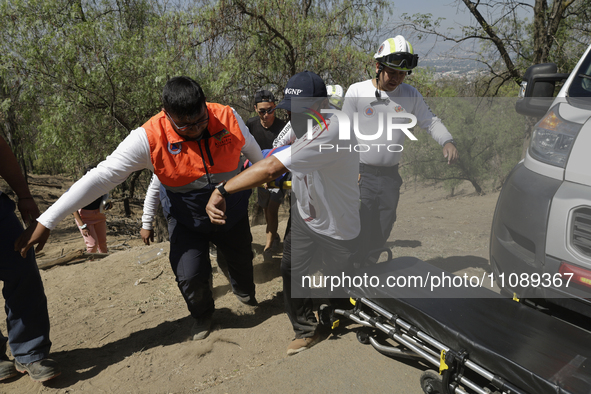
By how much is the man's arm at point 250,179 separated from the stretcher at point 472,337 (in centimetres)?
107

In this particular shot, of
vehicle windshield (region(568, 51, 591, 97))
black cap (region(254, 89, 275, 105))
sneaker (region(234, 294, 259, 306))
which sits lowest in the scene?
sneaker (region(234, 294, 259, 306))

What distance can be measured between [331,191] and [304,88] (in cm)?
76

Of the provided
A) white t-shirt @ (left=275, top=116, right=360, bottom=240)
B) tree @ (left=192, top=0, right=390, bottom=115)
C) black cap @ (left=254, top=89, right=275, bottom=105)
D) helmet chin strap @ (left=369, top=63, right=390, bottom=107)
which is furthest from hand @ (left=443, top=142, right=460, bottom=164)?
tree @ (left=192, top=0, right=390, bottom=115)

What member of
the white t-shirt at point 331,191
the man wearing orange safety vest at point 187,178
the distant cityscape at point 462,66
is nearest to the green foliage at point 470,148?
→ the white t-shirt at point 331,191

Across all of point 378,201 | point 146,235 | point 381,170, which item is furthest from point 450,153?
point 146,235

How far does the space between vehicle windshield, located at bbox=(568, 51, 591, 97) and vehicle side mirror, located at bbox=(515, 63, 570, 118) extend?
14 centimetres

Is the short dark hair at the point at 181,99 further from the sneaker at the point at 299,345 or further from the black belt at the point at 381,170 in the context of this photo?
the sneaker at the point at 299,345

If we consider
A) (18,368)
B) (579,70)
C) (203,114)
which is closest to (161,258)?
(18,368)

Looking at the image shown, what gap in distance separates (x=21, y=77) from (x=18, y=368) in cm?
908

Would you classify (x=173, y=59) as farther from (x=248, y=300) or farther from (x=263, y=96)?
(x=248, y=300)

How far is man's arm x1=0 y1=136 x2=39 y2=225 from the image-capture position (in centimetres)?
325

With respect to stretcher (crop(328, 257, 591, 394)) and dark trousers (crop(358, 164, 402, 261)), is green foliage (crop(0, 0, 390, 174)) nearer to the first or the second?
dark trousers (crop(358, 164, 402, 261))

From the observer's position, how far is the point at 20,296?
10.8ft

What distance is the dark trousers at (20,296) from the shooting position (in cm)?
321
